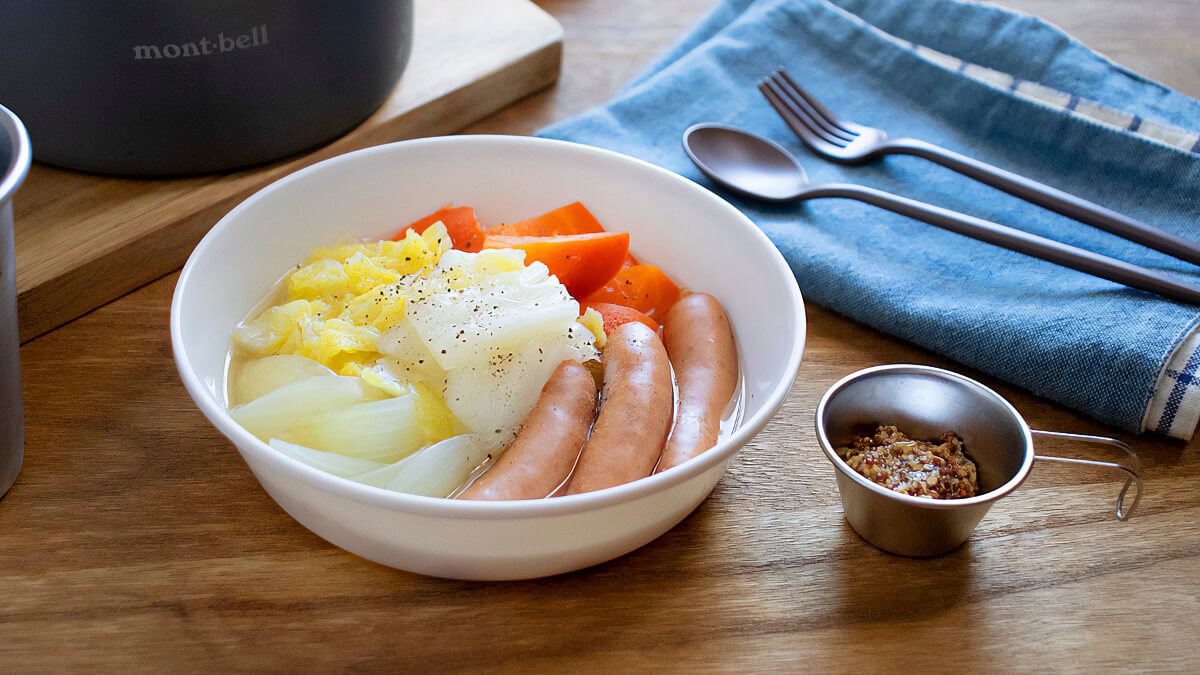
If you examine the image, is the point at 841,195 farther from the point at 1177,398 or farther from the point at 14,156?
the point at 14,156

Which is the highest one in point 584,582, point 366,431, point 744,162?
point 744,162

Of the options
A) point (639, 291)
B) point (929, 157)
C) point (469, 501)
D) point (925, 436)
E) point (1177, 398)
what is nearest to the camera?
point (469, 501)

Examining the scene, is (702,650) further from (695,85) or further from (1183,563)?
(695,85)

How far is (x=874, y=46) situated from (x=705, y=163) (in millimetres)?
598

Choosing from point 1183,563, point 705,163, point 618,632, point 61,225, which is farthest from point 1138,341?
point 61,225

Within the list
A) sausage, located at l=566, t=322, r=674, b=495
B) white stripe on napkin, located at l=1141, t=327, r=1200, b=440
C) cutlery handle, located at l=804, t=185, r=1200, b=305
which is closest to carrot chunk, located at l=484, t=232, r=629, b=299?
sausage, located at l=566, t=322, r=674, b=495

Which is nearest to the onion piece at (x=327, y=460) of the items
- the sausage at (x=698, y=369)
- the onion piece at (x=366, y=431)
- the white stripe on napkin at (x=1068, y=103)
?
the onion piece at (x=366, y=431)

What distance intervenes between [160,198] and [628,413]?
95 centimetres

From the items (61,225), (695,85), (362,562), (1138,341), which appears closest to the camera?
(362,562)

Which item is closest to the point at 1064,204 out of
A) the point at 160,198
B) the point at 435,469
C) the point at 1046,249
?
the point at 1046,249

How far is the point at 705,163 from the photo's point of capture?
1.78 m

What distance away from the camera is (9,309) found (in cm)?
113

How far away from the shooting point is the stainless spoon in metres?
1.48

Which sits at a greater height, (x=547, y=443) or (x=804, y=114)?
(x=804, y=114)
